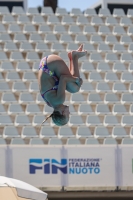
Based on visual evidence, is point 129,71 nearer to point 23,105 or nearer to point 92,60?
point 92,60

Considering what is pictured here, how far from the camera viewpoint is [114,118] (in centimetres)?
1611

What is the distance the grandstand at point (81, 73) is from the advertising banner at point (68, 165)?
0.34 m

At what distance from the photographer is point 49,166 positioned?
44.9 ft

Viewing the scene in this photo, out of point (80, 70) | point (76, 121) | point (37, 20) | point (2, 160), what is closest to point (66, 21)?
point (37, 20)

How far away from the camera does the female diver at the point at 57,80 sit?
5.16m

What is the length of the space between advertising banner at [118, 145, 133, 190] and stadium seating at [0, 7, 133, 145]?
4.37 ft

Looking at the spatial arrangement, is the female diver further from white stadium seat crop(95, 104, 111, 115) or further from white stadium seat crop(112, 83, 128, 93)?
white stadium seat crop(112, 83, 128, 93)

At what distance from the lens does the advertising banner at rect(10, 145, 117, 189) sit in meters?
13.5

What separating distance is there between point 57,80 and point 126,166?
340 inches

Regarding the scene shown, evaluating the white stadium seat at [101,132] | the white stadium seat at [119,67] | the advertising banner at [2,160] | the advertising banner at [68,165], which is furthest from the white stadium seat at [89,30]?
the advertising banner at [2,160]

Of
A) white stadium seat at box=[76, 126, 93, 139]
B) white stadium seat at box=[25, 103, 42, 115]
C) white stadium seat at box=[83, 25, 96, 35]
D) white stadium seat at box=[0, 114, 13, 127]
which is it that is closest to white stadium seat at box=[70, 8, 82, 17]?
white stadium seat at box=[83, 25, 96, 35]

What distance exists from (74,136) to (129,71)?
333 cm

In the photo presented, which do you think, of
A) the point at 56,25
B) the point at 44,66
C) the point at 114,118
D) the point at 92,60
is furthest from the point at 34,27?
the point at 44,66

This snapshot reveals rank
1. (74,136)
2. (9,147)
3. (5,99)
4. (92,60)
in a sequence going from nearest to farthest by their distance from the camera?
(9,147) < (74,136) < (5,99) < (92,60)
